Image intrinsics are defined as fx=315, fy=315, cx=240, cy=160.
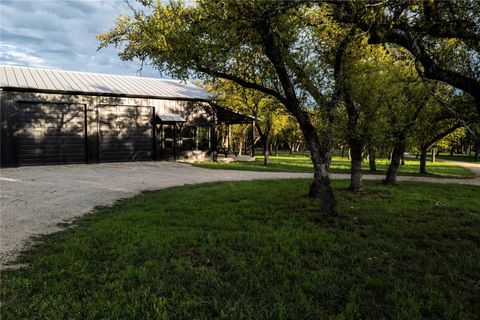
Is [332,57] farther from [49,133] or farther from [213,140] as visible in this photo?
[49,133]

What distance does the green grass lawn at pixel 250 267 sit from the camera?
360 cm

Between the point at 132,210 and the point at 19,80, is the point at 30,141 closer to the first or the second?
the point at 19,80

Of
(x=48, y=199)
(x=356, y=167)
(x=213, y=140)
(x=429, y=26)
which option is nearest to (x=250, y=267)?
(x=429, y=26)

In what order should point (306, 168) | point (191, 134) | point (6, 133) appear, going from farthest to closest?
point (191, 134) → point (306, 168) → point (6, 133)

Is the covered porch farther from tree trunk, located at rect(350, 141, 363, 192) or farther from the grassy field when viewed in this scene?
tree trunk, located at rect(350, 141, 363, 192)

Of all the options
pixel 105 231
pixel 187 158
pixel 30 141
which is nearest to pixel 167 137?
pixel 187 158

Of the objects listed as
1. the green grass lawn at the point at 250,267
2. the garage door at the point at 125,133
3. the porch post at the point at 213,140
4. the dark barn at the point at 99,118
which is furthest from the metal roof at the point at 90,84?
the green grass lawn at the point at 250,267

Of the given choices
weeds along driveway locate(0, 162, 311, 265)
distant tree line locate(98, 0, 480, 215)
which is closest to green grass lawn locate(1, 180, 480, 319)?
weeds along driveway locate(0, 162, 311, 265)

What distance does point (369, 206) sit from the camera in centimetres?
919

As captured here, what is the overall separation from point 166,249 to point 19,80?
21.3m

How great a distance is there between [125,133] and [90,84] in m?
4.38

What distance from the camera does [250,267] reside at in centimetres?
471

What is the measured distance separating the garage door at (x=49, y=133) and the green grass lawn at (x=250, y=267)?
1572 cm

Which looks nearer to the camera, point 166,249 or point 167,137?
point 166,249
